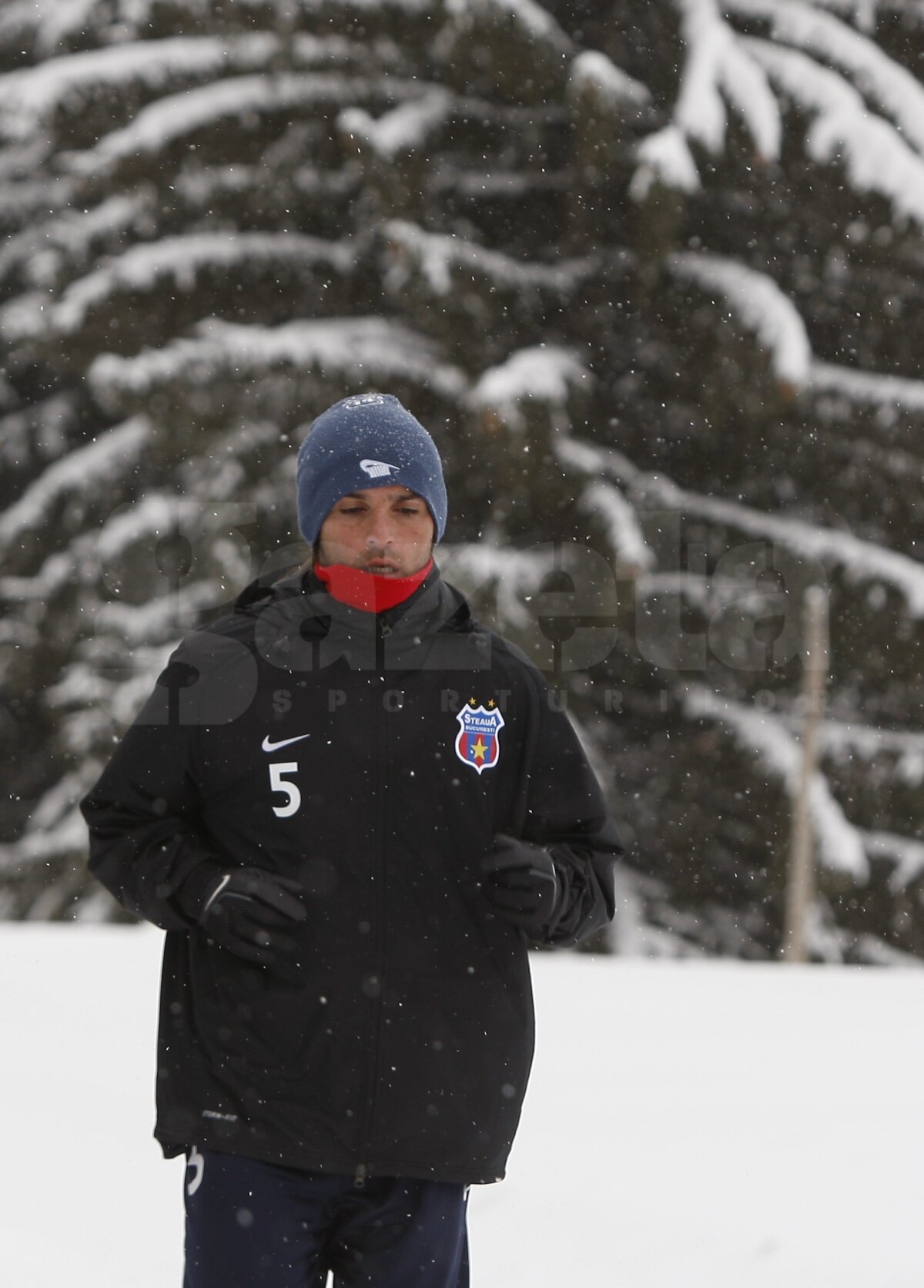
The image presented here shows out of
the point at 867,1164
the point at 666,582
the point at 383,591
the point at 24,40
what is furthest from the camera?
the point at 24,40

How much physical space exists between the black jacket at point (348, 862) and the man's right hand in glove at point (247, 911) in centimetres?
4

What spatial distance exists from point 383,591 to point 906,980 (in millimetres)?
4713

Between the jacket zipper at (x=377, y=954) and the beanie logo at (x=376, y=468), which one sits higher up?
the beanie logo at (x=376, y=468)

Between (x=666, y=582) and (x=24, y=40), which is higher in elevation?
(x=24, y=40)

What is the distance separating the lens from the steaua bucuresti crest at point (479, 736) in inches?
84.0

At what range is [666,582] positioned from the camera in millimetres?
12625

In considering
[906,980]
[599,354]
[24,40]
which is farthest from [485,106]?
[906,980]

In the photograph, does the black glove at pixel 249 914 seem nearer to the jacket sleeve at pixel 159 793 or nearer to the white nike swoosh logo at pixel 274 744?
the jacket sleeve at pixel 159 793

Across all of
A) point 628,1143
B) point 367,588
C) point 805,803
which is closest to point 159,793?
point 367,588

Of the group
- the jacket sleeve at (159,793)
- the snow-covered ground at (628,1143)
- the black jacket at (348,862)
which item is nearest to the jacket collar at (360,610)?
the black jacket at (348,862)

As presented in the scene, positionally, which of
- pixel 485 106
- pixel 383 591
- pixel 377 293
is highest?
pixel 485 106

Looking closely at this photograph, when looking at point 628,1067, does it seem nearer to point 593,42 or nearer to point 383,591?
point 383,591

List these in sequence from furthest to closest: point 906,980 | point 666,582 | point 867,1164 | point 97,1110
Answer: point 666,582
point 906,980
point 97,1110
point 867,1164

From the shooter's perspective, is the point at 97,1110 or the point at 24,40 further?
the point at 24,40
